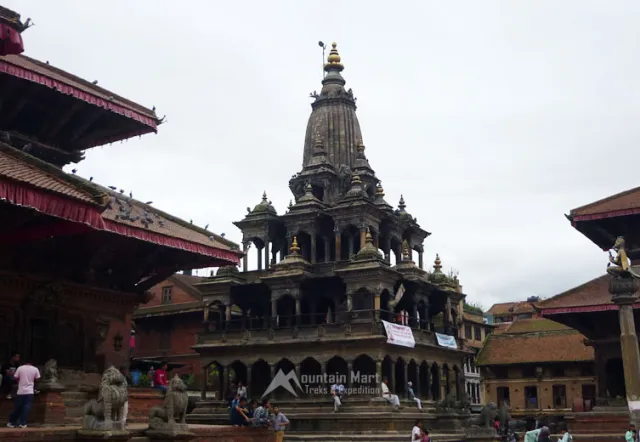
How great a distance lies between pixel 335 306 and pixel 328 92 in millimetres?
17867

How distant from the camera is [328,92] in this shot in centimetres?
5991

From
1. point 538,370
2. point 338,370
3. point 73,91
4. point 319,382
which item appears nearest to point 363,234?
point 338,370

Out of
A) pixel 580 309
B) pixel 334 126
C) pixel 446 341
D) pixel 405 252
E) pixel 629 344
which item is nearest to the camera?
pixel 629 344

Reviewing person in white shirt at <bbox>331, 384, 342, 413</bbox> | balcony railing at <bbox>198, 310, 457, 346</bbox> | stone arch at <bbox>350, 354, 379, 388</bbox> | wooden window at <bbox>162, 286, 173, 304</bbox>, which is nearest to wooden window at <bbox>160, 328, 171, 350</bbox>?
wooden window at <bbox>162, 286, 173, 304</bbox>

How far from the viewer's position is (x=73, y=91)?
1881 centimetres

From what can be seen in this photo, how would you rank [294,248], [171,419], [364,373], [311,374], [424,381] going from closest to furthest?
1. [171,419]
2. [364,373]
3. [311,374]
4. [294,248]
5. [424,381]

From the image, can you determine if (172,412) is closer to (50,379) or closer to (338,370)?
(50,379)

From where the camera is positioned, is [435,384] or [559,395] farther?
[559,395]

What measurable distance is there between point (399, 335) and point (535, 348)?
20.0 m

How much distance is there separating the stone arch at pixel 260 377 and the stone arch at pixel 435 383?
1136 centimetres

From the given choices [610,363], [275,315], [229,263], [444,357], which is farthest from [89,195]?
[444,357]

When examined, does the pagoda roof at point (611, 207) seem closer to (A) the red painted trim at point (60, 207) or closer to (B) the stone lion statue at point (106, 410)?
(A) the red painted trim at point (60, 207)

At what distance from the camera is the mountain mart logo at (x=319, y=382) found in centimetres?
4636

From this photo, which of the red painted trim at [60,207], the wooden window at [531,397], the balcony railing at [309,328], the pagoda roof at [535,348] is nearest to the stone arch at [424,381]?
the balcony railing at [309,328]
